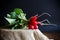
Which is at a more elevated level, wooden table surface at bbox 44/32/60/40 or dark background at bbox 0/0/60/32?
dark background at bbox 0/0/60/32

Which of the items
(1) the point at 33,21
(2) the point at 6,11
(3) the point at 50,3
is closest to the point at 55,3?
(3) the point at 50,3

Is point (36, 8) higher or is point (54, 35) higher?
point (36, 8)

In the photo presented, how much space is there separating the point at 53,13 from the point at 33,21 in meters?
0.88

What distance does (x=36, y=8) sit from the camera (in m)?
1.99

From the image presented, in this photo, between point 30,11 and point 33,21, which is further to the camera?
point 30,11

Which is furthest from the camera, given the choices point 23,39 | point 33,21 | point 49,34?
point 49,34

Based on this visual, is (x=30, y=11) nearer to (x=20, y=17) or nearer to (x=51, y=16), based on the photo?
(x=51, y=16)

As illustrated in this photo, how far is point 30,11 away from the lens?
1988 mm

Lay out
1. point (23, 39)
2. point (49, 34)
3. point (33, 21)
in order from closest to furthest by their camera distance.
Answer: point (23, 39) < point (33, 21) < point (49, 34)

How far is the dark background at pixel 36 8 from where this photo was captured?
195 centimetres

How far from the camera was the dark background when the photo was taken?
195 cm

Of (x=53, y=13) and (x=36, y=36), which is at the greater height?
(x=53, y=13)

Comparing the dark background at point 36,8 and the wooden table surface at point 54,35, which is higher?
the dark background at point 36,8

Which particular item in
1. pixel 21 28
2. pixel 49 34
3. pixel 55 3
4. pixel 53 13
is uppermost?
pixel 55 3
